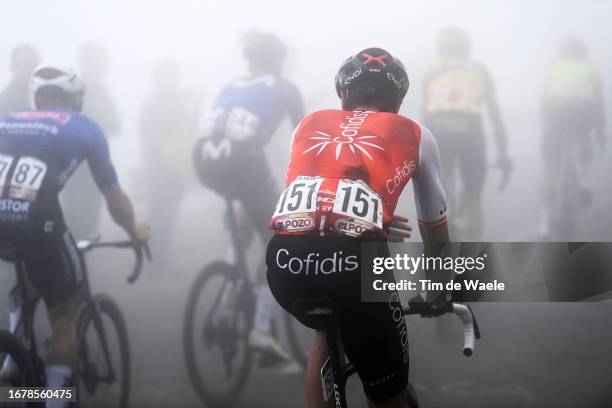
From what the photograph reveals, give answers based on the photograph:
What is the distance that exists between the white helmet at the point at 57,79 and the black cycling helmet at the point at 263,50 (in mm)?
870

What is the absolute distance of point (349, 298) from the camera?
1870mm

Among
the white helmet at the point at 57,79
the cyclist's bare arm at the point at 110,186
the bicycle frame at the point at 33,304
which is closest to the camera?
the bicycle frame at the point at 33,304

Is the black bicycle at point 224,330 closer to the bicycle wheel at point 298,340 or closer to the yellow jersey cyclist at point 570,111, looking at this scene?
the bicycle wheel at point 298,340

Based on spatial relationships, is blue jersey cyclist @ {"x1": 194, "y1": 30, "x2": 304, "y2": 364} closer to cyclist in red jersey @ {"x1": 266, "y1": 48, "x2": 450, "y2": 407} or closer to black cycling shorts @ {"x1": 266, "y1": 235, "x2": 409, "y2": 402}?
cyclist in red jersey @ {"x1": 266, "y1": 48, "x2": 450, "y2": 407}

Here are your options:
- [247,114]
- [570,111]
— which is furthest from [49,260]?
[570,111]

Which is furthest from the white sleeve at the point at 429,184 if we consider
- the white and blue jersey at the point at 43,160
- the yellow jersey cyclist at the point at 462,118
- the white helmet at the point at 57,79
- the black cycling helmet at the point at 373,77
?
the white helmet at the point at 57,79

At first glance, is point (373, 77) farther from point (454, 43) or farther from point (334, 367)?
point (454, 43)

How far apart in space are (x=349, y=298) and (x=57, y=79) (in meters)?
2.14

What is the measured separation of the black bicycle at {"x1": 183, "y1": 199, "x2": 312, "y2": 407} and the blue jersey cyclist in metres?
0.07

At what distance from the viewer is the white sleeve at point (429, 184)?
211 cm

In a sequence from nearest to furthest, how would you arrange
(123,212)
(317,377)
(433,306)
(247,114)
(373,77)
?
(317,377)
(433,306)
(373,77)
(123,212)
(247,114)

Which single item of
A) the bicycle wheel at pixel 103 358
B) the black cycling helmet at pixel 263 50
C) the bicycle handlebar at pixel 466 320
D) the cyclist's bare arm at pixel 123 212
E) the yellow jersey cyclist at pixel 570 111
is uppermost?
the black cycling helmet at pixel 263 50

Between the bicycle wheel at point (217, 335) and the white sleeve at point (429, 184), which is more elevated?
the white sleeve at point (429, 184)

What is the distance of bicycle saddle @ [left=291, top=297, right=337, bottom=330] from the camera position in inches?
74.4
